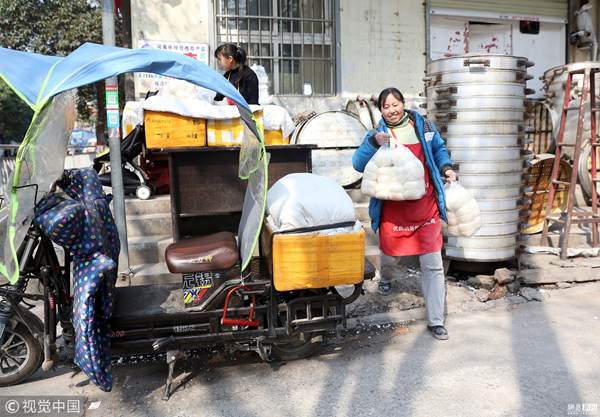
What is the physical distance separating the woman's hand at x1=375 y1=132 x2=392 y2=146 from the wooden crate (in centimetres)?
227

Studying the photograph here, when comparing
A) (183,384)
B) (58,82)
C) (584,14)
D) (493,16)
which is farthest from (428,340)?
(584,14)

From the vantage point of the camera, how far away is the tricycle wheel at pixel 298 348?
360 cm

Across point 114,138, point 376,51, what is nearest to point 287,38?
point 376,51

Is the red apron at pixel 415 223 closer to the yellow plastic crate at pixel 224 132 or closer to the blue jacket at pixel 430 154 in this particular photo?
the blue jacket at pixel 430 154

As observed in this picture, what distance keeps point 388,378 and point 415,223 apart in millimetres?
1332

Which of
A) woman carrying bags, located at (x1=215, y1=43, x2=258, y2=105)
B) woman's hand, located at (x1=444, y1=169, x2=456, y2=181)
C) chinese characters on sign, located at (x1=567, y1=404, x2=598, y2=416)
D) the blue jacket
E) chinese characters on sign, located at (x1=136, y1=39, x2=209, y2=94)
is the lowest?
chinese characters on sign, located at (x1=567, y1=404, x2=598, y2=416)

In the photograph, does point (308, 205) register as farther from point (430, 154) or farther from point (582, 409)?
point (582, 409)

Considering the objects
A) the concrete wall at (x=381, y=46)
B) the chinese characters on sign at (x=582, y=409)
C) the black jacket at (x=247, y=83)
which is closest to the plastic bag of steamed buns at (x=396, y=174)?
the chinese characters on sign at (x=582, y=409)

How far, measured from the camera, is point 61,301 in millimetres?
3197

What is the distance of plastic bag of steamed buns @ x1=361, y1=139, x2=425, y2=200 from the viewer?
371 cm

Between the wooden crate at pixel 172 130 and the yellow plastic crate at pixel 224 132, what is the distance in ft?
0.27

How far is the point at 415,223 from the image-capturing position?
406 centimetres

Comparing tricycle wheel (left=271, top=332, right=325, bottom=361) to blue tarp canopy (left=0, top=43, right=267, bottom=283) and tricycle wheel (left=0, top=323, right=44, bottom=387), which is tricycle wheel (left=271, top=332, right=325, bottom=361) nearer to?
blue tarp canopy (left=0, top=43, right=267, bottom=283)

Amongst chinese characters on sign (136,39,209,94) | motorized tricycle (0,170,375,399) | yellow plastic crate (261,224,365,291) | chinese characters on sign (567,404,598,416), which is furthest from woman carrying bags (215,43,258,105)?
chinese characters on sign (567,404,598,416)
